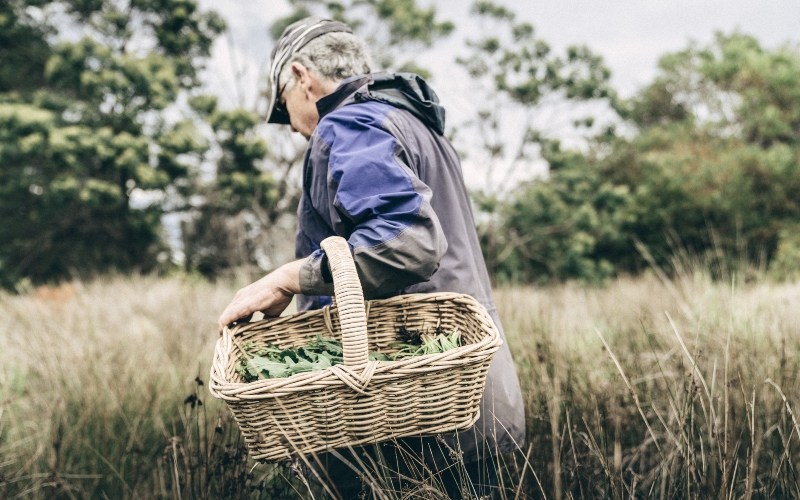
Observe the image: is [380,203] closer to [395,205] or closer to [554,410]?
[395,205]

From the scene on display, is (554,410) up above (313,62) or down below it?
below

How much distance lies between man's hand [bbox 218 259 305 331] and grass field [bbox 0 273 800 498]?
0.47 metres

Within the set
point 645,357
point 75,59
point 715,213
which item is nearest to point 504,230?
point 715,213

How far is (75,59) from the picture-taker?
1405 cm

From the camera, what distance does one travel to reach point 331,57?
1909 millimetres

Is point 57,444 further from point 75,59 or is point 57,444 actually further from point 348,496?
point 75,59

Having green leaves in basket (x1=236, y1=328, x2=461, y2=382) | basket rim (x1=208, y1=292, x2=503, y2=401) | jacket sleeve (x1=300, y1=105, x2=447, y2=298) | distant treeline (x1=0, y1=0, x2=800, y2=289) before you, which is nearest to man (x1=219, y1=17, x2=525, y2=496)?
jacket sleeve (x1=300, y1=105, x2=447, y2=298)

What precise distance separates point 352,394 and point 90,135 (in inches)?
598

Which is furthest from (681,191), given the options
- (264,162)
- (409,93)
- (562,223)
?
(409,93)

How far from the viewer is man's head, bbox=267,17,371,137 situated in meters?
1.91

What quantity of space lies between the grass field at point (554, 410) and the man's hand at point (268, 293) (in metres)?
0.47

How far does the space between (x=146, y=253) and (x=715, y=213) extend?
15.5 metres

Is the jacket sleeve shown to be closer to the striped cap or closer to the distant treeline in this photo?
the striped cap

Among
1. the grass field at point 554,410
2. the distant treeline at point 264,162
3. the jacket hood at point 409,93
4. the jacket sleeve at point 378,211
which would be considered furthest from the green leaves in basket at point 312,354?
the distant treeline at point 264,162
